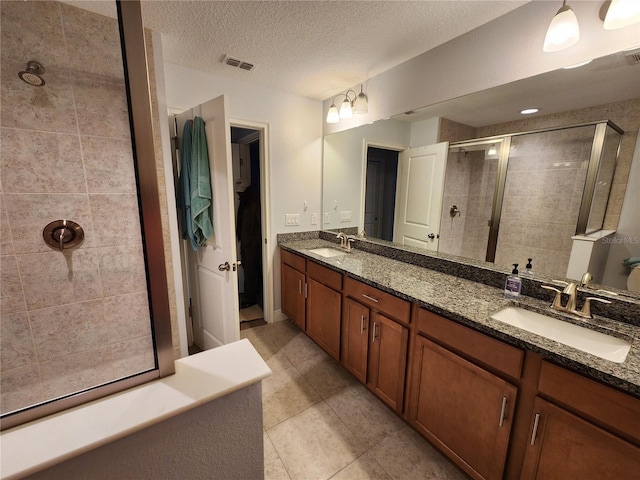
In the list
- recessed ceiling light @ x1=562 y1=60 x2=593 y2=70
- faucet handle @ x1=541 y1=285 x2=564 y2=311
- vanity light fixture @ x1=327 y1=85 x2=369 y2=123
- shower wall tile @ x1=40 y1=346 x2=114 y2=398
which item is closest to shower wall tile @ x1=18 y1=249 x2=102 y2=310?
shower wall tile @ x1=40 y1=346 x2=114 y2=398

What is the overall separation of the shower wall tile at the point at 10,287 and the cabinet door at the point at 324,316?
5.73 feet

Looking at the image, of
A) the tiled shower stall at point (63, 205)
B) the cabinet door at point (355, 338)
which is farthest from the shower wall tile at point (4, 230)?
the cabinet door at point (355, 338)

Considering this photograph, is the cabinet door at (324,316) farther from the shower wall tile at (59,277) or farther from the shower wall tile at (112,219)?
the shower wall tile at (59,277)

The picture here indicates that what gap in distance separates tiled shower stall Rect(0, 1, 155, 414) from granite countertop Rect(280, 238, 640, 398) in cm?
132

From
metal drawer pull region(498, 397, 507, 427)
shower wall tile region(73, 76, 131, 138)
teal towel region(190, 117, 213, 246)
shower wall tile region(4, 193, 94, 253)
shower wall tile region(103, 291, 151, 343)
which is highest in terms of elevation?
shower wall tile region(73, 76, 131, 138)

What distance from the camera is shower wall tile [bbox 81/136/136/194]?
4.70ft

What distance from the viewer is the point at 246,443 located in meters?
0.75

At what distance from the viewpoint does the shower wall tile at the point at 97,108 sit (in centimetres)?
139

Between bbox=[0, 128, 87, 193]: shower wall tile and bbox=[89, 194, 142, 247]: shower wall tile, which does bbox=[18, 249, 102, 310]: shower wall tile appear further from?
bbox=[0, 128, 87, 193]: shower wall tile

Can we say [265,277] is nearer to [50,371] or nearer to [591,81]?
[50,371]

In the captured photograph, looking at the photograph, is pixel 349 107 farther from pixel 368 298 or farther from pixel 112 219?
pixel 112 219

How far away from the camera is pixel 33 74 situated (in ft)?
4.18

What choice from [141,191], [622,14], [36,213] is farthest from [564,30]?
[36,213]

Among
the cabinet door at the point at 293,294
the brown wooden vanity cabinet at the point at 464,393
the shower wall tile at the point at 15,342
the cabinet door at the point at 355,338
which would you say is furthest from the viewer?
the cabinet door at the point at 293,294
